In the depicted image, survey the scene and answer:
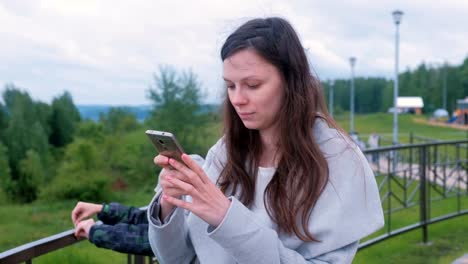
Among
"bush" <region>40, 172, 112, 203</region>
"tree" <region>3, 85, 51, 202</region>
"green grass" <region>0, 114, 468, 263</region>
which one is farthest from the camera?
"tree" <region>3, 85, 51, 202</region>

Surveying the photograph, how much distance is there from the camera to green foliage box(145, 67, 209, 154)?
54.5 feet

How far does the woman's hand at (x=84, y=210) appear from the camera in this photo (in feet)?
5.25

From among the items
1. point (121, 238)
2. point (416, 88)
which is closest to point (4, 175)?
point (121, 238)

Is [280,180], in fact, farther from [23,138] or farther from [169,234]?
[23,138]

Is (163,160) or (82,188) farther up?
(163,160)

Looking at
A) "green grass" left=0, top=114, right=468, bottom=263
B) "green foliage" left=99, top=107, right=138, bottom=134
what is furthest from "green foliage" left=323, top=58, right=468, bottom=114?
"green grass" left=0, top=114, right=468, bottom=263

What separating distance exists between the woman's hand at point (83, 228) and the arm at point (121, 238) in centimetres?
2

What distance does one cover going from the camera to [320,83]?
1342mm

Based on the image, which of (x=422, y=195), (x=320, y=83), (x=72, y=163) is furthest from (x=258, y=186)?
(x=72, y=163)

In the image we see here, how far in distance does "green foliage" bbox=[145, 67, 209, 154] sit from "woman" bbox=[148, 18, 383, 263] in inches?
599

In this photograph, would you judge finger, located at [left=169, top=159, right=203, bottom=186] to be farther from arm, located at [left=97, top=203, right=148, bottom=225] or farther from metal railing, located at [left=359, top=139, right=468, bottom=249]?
metal railing, located at [left=359, top=139, right=468, bottom=249]

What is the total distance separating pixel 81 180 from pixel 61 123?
302 inches

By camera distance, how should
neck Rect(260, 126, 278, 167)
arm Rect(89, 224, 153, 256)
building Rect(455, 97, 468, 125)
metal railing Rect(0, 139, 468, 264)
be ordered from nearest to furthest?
neck Rect(260, 126, 278, 167), arm Rect(89, 224, 153, 256), metal railing Rect(0, 139, 468, 264), building Rect(455, 97, 468, 125)

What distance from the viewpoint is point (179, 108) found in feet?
55.3
